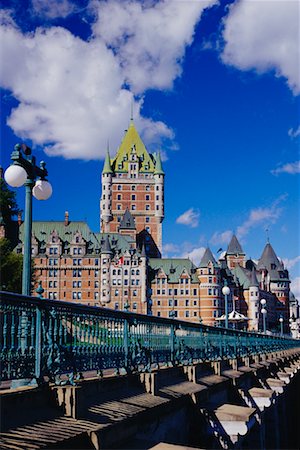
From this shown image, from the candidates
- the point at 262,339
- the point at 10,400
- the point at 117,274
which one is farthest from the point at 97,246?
the point at 10,400

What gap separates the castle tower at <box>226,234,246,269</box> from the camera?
136750 millimetres

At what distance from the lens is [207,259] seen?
114 meters

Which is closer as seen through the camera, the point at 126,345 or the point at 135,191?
the point at 126,345

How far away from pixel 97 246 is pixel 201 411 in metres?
99.5

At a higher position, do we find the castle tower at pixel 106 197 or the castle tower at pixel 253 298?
the castle tower at pixel 106 197

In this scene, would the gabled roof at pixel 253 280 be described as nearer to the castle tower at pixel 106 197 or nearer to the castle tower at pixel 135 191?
the castle tower at pixel 135 191

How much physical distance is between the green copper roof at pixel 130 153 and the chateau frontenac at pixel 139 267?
30 cm

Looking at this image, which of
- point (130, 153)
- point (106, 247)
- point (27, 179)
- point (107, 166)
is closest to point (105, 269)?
point (106, 247)

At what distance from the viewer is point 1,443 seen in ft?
17.9

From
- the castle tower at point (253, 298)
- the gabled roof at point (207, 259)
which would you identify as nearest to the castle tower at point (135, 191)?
the gabled roof at point (207, 259)

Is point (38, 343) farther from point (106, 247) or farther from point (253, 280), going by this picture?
point (253, 280)

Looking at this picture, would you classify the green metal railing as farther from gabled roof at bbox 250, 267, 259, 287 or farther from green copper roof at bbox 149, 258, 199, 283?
gabled roof at bbox 250, 267, 259, 287

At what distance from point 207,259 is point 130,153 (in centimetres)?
4023

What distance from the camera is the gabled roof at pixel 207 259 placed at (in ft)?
372
